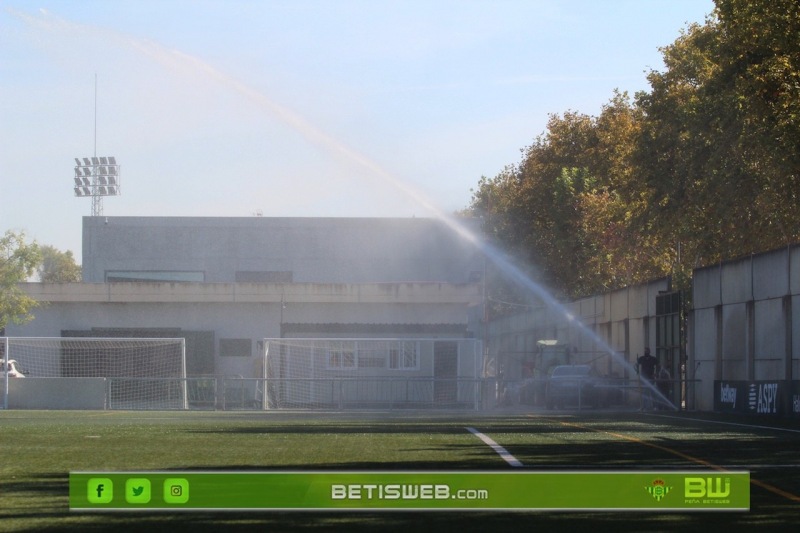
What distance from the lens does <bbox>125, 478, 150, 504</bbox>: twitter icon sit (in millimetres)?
10047

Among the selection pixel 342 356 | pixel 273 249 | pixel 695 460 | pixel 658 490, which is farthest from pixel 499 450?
pixel 273 249

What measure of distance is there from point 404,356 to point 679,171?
1257 cm

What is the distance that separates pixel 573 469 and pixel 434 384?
3058cm

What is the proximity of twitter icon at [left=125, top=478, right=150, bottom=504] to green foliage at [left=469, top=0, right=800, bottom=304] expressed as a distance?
27219mm

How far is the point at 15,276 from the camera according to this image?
68.9m

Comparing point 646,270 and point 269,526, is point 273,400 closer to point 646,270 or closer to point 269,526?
point 646,270

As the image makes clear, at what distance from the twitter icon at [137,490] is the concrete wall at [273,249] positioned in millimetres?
78231

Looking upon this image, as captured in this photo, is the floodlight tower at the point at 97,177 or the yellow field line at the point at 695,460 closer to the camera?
the yellow field line at the point at 695,460

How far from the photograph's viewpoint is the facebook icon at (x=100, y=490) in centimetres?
1025

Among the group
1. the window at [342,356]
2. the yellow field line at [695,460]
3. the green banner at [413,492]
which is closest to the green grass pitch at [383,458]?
the yellow field line at [695,460]

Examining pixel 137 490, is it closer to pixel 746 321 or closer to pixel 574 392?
pixel 746 321

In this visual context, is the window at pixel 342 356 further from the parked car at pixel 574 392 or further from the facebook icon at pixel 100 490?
the facebook icon at pixel 100 490

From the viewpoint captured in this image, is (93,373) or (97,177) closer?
(93,373)

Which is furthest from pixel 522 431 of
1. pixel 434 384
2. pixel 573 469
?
pixel 434 384
